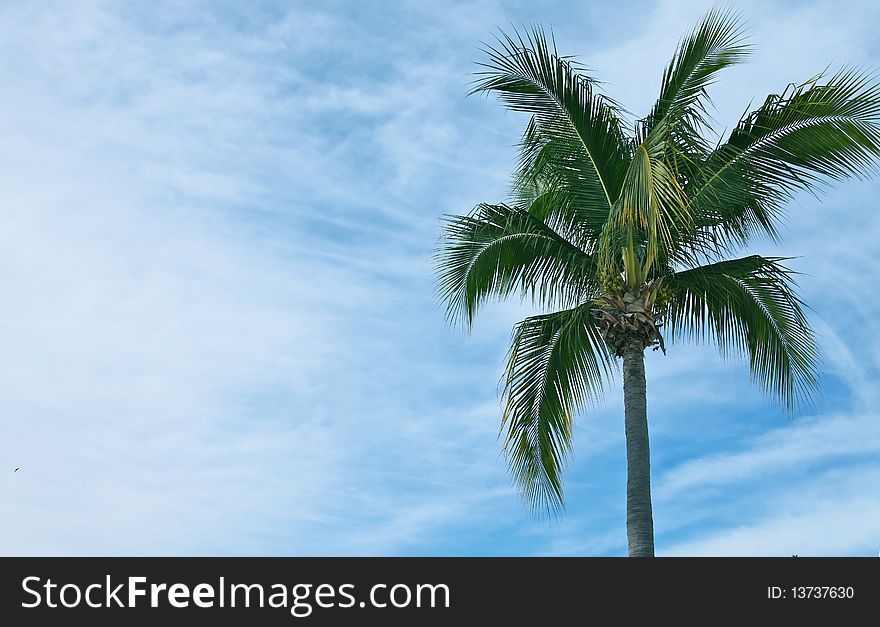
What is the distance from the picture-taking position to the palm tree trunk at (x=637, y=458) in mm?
12672

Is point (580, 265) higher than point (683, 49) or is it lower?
lower

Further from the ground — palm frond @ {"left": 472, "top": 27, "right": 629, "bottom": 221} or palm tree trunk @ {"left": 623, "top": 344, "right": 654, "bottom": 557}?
palm frond @ {"left": 472, "top": 27, "right": 629, "bottom": 221}

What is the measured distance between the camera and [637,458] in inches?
518

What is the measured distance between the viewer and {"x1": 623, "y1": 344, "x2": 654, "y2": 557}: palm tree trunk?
12672 mm

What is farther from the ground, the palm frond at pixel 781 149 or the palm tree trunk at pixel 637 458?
the palm frond at pixel 781 149

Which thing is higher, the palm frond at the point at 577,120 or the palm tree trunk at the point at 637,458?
the palm frond at the point at 577,120

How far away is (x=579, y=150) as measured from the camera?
14.5 meters
